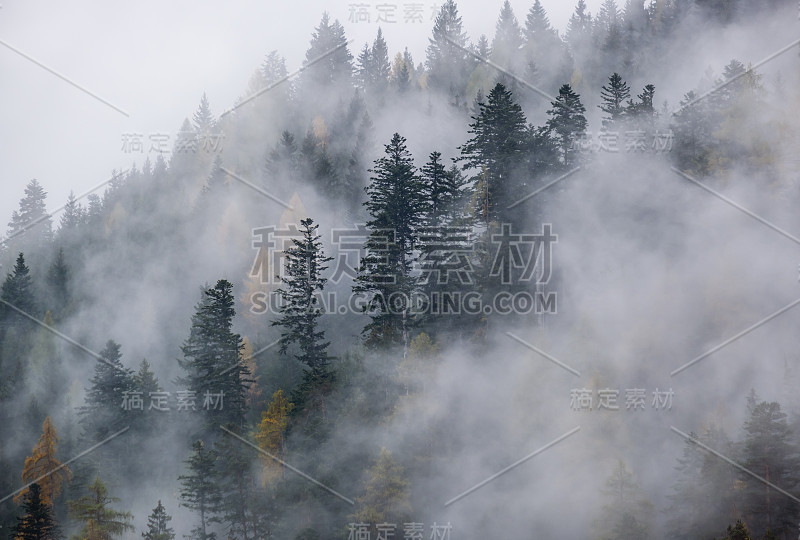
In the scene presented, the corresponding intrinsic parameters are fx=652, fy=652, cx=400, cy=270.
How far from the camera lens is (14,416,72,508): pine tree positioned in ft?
173

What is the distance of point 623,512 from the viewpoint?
3572 cm

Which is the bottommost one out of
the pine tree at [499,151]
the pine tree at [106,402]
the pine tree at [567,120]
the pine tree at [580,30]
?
the pine tree at [106,402]

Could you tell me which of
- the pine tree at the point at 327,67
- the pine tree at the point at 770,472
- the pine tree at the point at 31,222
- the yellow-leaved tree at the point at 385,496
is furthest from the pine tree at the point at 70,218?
the pine tree at the point at 770,472

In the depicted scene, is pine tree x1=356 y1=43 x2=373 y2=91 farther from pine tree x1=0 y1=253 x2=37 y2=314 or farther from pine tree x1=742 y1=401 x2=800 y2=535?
pine tree x1=742 y1=401 x2=800 y2=535

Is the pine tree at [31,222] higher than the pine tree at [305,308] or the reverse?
higher

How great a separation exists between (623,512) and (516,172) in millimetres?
25318

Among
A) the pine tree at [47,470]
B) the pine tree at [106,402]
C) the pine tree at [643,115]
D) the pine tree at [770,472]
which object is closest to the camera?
the pine tree at [770,472]

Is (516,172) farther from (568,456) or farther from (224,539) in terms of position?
(224,539)

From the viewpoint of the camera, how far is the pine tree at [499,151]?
48969 millimetres

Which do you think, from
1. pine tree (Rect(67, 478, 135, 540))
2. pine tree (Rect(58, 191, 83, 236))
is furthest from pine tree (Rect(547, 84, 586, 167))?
pine tree (Rect(58, 191, 83, 236))

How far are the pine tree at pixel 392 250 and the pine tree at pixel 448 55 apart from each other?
53.7m

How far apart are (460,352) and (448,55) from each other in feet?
233

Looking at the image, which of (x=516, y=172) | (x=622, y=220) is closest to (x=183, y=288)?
(x=516, y=172)

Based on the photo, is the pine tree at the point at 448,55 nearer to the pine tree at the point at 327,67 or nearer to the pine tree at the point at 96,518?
the pine tree at the point at 327,67
